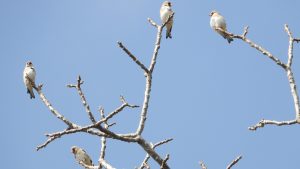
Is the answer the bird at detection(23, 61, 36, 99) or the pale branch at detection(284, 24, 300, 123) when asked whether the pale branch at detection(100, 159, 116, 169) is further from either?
the bird at detection(23, 61, 36, 99)

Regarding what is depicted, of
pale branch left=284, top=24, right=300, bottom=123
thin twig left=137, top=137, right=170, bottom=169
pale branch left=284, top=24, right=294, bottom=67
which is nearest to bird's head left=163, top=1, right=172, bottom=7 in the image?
pale branch left=284, top=24, right=294, bottom=67

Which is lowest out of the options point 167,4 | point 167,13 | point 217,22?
point 217,22

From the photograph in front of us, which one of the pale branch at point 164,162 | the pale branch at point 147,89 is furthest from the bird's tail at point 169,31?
the pale branch at point 164,162

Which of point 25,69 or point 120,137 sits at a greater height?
point 25,69

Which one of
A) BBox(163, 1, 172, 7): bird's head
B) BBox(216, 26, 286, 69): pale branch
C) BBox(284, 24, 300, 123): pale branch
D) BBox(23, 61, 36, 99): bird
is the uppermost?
BBox(163, 1, 172, 7): bird's head

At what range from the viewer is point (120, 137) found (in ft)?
15.5

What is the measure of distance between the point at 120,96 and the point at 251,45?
172 cm

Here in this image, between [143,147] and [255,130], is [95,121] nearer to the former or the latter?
[143,147]

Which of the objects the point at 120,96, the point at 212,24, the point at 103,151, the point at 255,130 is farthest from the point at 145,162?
the point at 212,24

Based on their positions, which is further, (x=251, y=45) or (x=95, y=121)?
(x=251, y=45)

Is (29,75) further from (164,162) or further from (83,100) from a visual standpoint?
(164,162)

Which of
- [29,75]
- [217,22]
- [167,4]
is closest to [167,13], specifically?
[167,4]

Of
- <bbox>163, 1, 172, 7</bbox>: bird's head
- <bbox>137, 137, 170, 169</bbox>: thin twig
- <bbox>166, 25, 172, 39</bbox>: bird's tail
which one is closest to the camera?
<bbox>137, 137, 170, 169</bbox>: thin twig

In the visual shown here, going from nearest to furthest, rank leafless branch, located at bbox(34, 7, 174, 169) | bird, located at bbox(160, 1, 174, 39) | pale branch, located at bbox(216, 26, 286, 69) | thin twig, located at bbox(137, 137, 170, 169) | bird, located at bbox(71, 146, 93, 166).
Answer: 1. leafless branch, located at bbox(34, 7, 174, 169)
2. thin twig, located at bbox(137, 137, 170, 169)
3. pale branch, located at bbox(216, 26, 286, 69)
4. bird, located at bbox(71, 146, 93, 166)
5. bird, located at bbox(160, 1, 174, 39)
